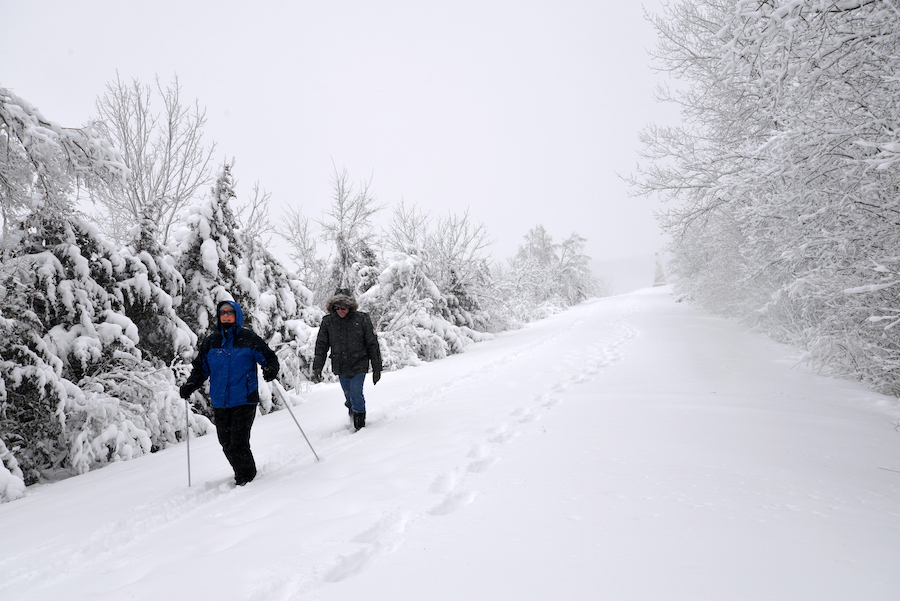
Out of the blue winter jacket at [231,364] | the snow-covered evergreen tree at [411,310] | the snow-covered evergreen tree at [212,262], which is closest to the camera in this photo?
the blue winter jacket at [231,364]

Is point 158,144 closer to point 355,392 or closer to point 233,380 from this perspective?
point 355,392

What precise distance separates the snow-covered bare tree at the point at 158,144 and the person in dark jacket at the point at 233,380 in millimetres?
12635

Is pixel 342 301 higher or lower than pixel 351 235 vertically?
lower

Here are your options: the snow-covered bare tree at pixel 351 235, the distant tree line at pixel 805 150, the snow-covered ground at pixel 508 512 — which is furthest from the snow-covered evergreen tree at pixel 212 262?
the distant tree line at pixel 805 150

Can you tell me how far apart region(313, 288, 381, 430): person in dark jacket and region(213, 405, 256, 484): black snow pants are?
1563 mm

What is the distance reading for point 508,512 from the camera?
2938 mm

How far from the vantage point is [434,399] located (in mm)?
7301

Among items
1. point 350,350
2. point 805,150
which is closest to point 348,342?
point 350,350

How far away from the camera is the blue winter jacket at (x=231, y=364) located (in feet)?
14.5

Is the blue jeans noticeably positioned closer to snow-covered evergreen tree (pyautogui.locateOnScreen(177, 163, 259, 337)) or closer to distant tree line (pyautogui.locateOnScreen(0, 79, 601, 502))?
distant tree line (pyautogui.locateOnScreen(0, 79, 601, 502))

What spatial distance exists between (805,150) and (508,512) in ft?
17.4

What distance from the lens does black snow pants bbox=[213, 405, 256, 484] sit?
4293 mm

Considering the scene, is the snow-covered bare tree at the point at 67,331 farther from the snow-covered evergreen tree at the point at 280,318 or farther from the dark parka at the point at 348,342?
the dark parka at the point at 348,342

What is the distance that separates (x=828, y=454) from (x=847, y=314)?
14.2 ft
